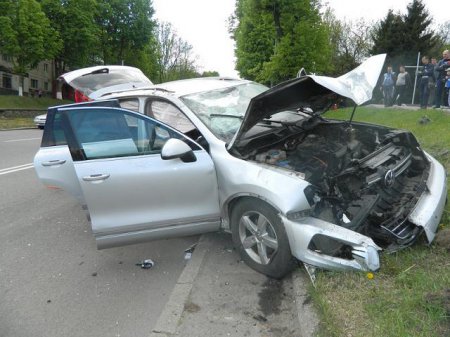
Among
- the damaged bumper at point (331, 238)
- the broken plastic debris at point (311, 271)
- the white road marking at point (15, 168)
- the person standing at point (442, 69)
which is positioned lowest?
the white road marking at point (15, 168)

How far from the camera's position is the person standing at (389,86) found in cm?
1473

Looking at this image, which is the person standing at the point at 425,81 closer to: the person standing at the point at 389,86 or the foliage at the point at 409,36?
the person standing at the point at 389,86

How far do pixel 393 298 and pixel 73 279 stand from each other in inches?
117

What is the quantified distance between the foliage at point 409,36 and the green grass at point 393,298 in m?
32.2

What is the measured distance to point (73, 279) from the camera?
4.00 metres

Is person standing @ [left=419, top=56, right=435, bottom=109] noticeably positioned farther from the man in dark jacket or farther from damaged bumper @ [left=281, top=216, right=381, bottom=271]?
damaged bumper @ [left=281, top=216, right=381, bottom=271]

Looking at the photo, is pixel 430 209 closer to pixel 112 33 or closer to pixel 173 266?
pixel 173 266

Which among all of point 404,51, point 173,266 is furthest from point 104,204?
point 404,51

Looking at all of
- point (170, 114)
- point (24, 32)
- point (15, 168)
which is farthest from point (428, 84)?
point (24, 32)

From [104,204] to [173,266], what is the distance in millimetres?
1002

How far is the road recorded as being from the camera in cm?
327

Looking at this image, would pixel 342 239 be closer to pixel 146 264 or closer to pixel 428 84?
pixel 146 264

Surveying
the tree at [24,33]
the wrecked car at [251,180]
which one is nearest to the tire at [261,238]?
the wrecked car at [251,180]

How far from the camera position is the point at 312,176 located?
3.61 meters
